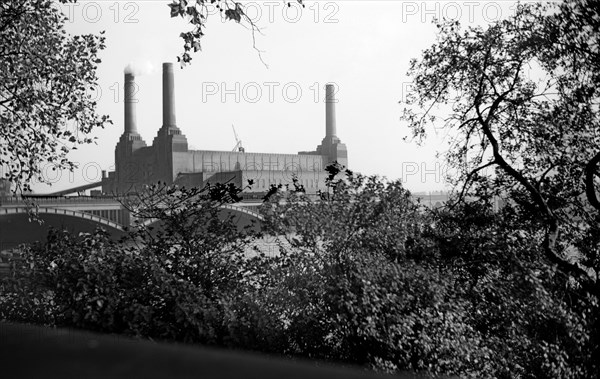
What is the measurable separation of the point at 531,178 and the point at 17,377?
567 cm

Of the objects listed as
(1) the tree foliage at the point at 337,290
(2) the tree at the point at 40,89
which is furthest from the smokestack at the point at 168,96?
(1) the tree foliage at the point at 337,290

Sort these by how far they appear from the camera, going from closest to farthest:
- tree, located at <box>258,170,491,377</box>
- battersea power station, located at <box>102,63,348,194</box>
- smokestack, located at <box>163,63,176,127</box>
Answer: tree, located at <box>258,170,491,377</box> → battersea power station, located at <box>102,63,348,194</box> → smokestack, located at <box>163,63,176,127</box>

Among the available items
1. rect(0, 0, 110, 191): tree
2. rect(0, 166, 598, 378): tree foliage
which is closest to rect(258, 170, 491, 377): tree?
rect(0, 166, 598, 378): tree foliage

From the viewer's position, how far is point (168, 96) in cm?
3791

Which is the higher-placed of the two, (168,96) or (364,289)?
(168,96)

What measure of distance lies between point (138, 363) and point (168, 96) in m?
38.8

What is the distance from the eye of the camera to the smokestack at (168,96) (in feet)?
124

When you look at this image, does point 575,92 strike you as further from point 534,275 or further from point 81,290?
point 81,290

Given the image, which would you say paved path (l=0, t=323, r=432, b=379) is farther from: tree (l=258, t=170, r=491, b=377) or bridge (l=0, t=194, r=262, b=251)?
bridge (l=0, t=194, r=262, b=251)

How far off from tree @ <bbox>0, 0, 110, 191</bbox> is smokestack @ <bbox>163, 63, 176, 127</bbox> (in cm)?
3318

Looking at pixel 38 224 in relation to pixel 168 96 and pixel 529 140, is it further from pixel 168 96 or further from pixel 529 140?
pixel 168 96

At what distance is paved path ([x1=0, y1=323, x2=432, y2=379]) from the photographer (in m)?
0.52

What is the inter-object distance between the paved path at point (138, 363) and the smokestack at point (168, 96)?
126 feet

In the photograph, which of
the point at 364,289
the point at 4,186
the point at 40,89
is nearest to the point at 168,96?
the point at 4,186
